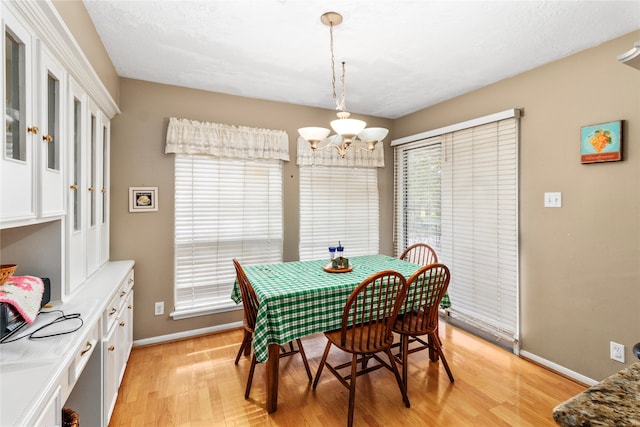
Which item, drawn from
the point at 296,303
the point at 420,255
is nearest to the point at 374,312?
the point at 296,303

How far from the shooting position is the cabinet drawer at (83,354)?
1.28 meters

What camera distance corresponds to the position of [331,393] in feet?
7.31

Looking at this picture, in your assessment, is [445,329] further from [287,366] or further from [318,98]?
[318,98]

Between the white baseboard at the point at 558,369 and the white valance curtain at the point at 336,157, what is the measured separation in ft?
8.36

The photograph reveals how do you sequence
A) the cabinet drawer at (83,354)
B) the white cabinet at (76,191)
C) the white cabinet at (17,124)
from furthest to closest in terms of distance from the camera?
the white cabinet at (76,191) < the cabinet drawer at (83,354) < the white cabinet at (17,124)

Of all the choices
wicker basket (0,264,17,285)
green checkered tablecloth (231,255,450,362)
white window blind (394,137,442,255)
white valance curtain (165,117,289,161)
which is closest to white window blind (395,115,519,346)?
white window blind (394,137,442,255)

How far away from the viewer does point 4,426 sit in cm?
81

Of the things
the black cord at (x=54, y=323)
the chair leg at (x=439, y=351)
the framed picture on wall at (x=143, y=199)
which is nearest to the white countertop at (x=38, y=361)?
the black cord at (x=54, y=323)

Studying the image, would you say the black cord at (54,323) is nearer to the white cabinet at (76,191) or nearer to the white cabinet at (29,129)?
the white cabinet at (76,191)

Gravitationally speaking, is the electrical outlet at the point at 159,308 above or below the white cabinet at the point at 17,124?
below

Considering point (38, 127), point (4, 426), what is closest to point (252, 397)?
point (4, 426)

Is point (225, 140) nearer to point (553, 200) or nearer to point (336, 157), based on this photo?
point (336, 157)

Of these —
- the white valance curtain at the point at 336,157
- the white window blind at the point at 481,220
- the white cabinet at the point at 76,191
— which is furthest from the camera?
the white valance curtain at the point at 336,157

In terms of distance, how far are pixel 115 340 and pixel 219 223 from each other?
1453 millimetres
